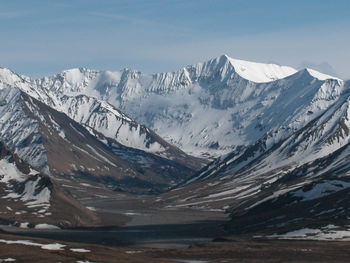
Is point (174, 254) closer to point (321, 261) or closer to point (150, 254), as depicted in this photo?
point (150, 254)

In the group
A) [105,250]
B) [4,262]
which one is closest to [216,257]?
[105,250]

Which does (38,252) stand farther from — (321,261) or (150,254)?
(321,261)

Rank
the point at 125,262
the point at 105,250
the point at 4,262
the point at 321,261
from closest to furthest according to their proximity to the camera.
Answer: the point at 4,262, the point at 125,262, the point at 321,261, the point at 105,250

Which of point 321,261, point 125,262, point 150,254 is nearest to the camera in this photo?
point 125,262

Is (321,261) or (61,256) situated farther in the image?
(321,261)

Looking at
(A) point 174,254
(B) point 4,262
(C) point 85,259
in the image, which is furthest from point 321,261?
(B) point 4,262

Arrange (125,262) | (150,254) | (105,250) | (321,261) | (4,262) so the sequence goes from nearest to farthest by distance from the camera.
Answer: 1. (4,262)
2. (125,262)
3. (321,261)
4. (105,250)
5. (150,254)

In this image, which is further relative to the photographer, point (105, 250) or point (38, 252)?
point (105, 250)

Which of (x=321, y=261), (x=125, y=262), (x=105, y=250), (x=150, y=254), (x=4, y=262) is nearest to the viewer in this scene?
(x=4, y=262)
